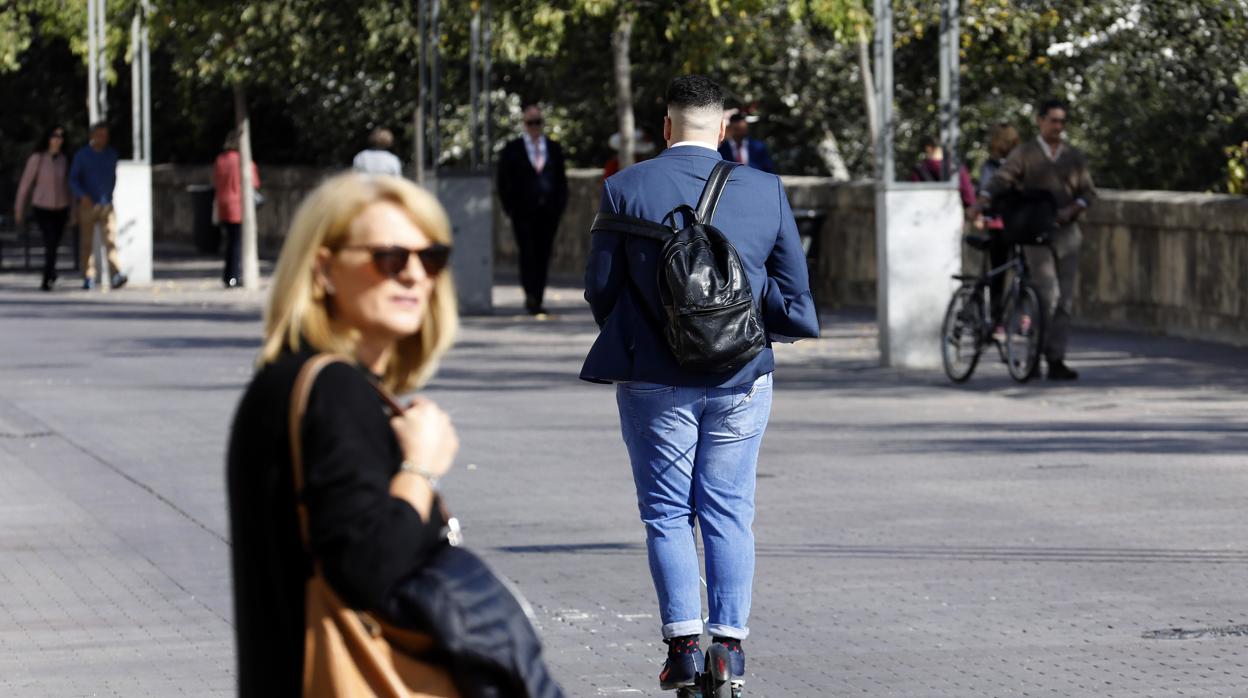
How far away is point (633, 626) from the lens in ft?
25.4

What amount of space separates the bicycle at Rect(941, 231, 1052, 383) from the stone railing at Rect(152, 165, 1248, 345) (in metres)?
2.82

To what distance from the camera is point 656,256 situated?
21.2ft

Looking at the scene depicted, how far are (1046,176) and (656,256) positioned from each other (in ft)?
31.8

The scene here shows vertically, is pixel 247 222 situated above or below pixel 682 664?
above

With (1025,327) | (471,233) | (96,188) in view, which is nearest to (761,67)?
(96,188)

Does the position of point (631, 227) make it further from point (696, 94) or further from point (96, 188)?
point (96, 188)

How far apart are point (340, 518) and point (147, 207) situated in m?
27.0

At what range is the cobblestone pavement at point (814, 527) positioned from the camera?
7160 millimetres

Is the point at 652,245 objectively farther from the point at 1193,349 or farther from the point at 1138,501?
the point at 1193,349

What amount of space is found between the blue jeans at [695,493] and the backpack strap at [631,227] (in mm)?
392

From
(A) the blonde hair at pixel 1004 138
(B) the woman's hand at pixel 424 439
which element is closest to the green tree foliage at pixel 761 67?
(A) the blonde hair at pixel 1004 138

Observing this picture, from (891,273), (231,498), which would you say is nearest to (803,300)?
(231,498)

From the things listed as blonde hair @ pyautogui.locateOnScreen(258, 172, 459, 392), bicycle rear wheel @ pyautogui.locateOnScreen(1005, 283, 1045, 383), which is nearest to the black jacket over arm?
bicycle rear wheel @ pyautogui.locateOnScreen(1005, 283, 1045, 383)

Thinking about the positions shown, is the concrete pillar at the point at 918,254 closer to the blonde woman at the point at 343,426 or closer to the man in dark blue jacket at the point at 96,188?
the man in dark blue jacket at the point at 96,188
